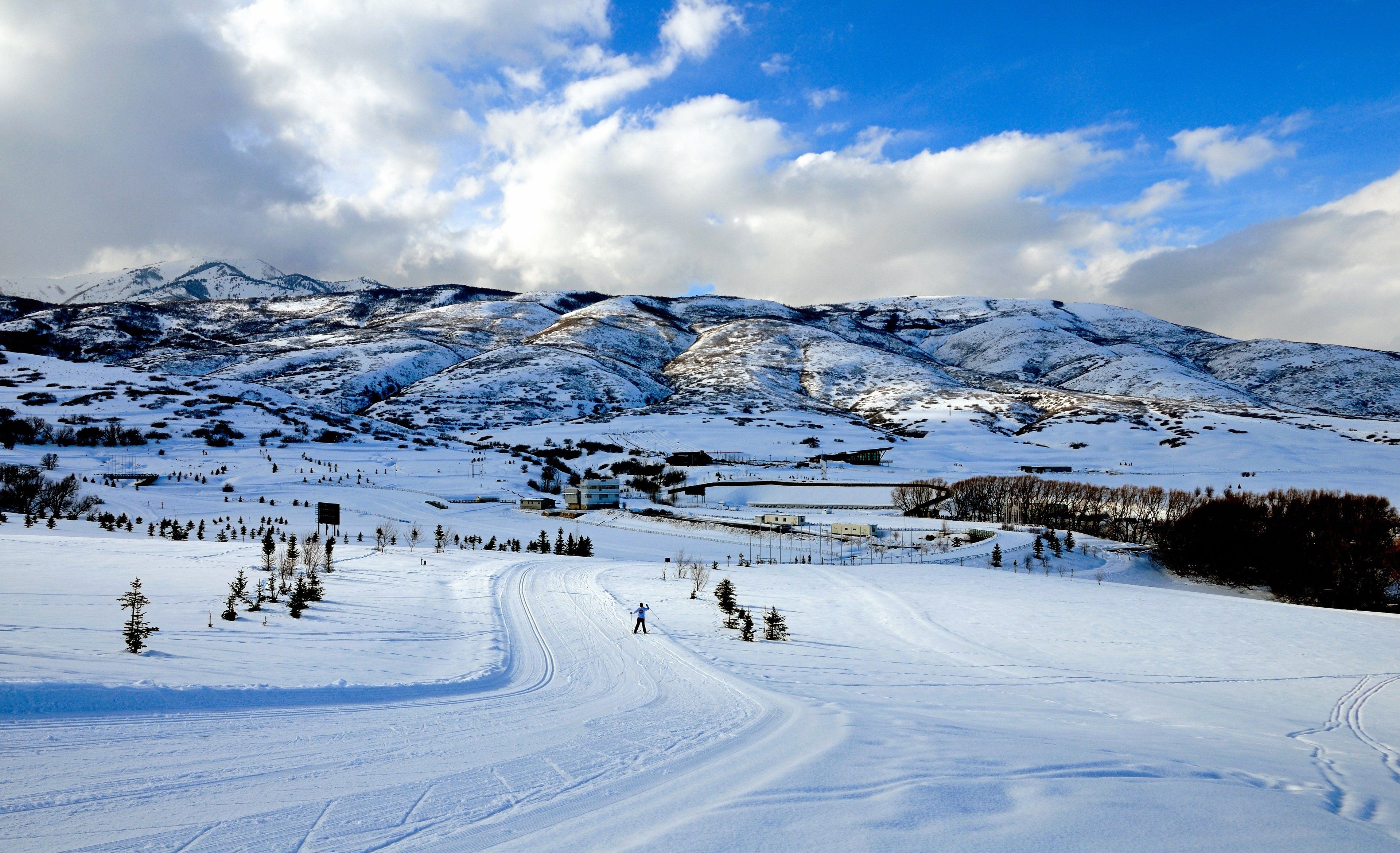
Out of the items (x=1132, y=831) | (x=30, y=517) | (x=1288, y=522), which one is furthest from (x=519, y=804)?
(x=1288, y=522)

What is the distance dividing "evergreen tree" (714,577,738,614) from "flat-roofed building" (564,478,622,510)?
48.1 meters

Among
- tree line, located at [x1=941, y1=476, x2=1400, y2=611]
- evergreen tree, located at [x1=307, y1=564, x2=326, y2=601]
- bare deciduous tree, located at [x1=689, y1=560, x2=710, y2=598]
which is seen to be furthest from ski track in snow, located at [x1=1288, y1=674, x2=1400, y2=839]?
tree line, located at [x1=941, y1=476, x2=1400, y2=611]

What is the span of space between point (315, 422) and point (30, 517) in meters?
78.3

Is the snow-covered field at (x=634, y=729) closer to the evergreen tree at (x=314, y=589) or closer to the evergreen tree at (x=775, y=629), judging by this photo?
the evergreen tree at (x=314, y=589)

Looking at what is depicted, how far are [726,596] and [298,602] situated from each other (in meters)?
13.7

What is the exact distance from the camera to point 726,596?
2436 centimetres

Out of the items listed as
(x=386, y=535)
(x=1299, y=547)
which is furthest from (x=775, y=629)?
(x=1299, y=547)

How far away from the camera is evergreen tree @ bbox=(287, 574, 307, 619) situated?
17031 mm

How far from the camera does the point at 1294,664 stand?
2186 centimetres

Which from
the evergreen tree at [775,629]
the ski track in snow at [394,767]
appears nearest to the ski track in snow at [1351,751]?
the ski track in snow at [394,767]

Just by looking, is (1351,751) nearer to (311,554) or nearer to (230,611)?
(230,611)

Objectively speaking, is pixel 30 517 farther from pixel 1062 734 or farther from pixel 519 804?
Answer: pixel 1062 734

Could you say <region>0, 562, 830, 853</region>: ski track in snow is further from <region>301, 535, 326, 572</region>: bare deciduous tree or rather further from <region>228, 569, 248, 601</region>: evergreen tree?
<region>301, 535, 326, 572</region>: bare deciduous tree

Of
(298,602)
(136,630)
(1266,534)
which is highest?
(1266,534)
